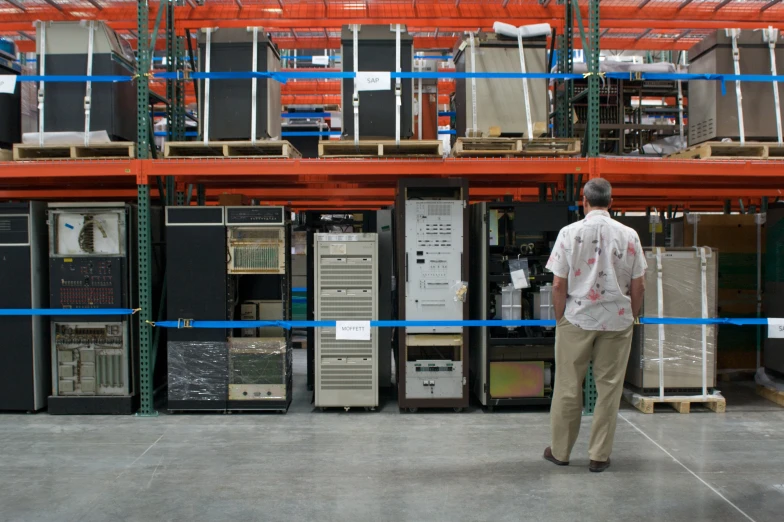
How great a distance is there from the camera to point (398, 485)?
4.40m

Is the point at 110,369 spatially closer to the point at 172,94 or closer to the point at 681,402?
the point at 172,94

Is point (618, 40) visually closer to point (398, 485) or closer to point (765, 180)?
point (765, 180)

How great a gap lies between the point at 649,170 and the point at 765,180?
1.97m

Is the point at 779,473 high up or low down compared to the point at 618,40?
down

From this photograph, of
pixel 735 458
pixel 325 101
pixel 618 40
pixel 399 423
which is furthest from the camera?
pixel 325 101

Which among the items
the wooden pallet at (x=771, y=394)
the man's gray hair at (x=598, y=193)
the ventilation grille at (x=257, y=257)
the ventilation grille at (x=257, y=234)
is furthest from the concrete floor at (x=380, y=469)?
the man's gray hair at (x=598, y=193)

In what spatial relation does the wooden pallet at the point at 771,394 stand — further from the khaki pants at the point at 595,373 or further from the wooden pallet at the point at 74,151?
the wooden pallet at the point at 74,151

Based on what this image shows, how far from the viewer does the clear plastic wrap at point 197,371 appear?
6.23 meters

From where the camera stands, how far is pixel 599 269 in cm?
433

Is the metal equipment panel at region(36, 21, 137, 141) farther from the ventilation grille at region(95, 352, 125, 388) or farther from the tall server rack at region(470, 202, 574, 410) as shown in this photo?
the tall server rack at region(470, 202, 574, 410)

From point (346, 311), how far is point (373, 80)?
2.36 meters

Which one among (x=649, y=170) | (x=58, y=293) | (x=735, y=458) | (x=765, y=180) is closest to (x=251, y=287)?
(x=58, y=293)

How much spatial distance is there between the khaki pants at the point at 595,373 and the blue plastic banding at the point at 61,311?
4.28 m

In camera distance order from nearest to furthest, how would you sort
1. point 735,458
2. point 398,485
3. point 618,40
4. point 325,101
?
point 398,485
point 735,458
point 618,40
point 325,101
